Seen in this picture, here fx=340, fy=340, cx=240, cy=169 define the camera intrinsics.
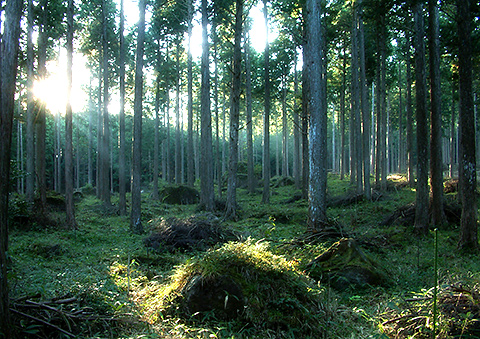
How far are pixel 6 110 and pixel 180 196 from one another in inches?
781

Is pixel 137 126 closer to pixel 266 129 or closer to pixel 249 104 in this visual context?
pixel 266 129

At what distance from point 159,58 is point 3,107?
941 inches

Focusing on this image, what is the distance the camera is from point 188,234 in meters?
9.22

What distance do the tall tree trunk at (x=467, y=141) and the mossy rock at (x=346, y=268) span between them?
312cm

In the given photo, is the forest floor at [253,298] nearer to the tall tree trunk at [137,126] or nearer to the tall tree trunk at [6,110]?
the tall tree trunk at [6,110]

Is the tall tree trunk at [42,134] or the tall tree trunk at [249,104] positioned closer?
the tall tree trunk at [42,134]

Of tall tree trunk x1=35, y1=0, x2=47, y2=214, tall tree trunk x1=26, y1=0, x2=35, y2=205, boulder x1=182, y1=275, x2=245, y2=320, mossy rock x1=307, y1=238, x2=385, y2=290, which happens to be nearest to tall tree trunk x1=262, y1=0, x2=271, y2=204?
tall tree trunk x1=35, y1=0, x2=47, y2=214

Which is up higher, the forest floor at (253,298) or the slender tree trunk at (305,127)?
the slender tree trunk at (305,127)

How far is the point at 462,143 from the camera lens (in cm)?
780

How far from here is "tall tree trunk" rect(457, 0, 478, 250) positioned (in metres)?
7.65

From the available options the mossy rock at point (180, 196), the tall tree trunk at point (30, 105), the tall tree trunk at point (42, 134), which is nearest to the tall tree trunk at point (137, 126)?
the tall tree trunk at point (42, 134)

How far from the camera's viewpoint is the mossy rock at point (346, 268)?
5621 mm

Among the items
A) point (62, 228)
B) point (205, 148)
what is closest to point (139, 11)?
point (205, 148)

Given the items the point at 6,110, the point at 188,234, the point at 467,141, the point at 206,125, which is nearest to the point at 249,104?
the point at 206,125
